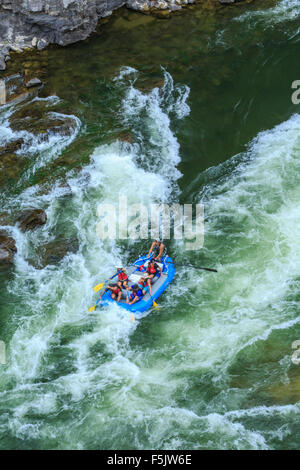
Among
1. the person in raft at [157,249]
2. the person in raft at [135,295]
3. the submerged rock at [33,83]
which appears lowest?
the person in raft at [135,295]

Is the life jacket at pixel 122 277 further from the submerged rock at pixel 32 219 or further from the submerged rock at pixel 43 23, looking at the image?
the submerged rock at pixel 43 23

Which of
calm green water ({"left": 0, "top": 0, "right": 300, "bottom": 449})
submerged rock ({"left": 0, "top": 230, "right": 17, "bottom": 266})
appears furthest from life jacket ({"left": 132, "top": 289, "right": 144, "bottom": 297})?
submerged rock ({"left": 0, "top": 230, "right": 17, "bottom": 266})

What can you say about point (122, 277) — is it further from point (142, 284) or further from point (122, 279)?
point (142, 284)

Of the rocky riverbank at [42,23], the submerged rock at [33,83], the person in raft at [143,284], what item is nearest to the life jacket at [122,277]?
the person in raft at [143,284]

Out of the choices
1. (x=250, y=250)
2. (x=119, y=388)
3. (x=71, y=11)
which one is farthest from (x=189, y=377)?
(x=71, y=11)

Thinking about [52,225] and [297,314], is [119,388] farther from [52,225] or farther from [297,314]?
[52,225]

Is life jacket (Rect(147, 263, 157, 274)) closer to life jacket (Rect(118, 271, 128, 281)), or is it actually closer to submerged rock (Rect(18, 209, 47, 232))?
life jacket (Rect(118, 271, 128, 281))

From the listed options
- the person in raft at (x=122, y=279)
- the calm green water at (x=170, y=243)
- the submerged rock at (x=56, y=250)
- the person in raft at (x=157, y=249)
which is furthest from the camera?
the submerged rock at (x=56, y=250)
